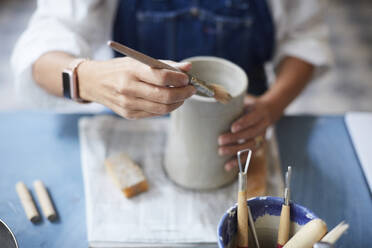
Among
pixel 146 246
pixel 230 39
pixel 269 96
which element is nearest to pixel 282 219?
pixel 146 246

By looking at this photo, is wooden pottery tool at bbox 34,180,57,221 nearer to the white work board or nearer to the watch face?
the watch face

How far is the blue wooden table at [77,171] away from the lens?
55 cm

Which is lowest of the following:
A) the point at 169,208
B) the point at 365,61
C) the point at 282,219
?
the point at 365,61

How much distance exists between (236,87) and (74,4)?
1.09 ft

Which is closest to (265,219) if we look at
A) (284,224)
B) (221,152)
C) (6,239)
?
(284,224)

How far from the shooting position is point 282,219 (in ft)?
1.41

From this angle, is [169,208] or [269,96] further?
[269,96]

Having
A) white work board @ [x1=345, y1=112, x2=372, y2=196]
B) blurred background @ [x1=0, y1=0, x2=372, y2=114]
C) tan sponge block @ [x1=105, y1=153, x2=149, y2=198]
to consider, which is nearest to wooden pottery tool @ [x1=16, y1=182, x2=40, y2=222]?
tan sponge block @ [x1=105, y1=153, x2=149, y2=198]

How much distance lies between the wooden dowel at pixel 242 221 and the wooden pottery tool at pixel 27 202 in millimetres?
264

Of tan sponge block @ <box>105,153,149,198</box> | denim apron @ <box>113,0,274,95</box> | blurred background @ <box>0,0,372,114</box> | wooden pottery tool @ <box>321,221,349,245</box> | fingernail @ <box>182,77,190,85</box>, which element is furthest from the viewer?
blurred background @ <box>0,0,372,114</box>

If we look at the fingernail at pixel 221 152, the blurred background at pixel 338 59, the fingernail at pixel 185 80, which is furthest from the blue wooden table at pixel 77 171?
the blurred background at pixel 338 59

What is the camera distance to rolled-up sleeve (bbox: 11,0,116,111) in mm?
672

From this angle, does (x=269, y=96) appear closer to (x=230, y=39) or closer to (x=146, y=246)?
(x=230, y=39)

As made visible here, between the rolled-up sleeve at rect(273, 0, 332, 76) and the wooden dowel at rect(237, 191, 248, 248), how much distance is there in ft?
1.57
